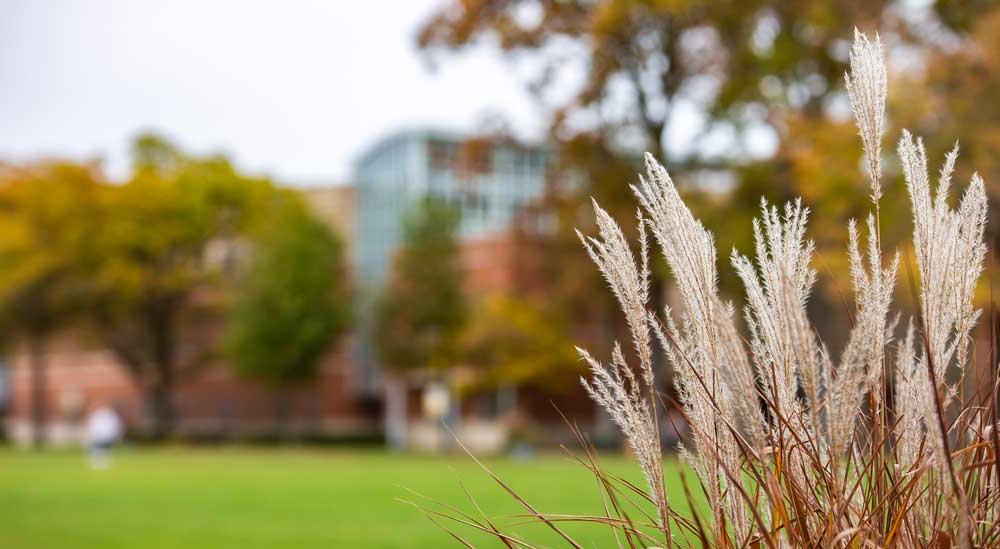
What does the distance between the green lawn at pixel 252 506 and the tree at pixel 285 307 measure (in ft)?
68.9

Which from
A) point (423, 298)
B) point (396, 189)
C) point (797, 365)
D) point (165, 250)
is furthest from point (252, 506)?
point (396, 189)

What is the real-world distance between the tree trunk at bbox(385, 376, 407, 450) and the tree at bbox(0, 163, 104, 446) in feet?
41.6

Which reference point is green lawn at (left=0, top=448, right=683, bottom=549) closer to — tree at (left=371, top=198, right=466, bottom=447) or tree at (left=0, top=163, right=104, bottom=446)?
tree at (left=371, top=198, right=466, bottom=447)

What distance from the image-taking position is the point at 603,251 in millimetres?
2350

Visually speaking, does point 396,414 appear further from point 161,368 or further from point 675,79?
point 675,79

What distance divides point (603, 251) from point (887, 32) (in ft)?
78.8

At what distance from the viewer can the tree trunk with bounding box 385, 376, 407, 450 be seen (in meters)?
51.8

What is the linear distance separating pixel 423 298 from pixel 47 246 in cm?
1389

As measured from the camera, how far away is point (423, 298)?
4597cm

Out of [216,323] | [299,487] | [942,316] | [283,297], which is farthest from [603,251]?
[216,323]

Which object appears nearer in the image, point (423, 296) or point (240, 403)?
point (423, 296)

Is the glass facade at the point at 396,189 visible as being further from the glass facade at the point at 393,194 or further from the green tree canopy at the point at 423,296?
the green tree canopy at the point at 423,296

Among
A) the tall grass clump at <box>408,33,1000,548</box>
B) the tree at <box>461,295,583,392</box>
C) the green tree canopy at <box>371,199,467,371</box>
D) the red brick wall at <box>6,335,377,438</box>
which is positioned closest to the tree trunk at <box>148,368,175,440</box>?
the red brick wall at <box>6,335,377,438</box>

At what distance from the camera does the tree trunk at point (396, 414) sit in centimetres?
5184
